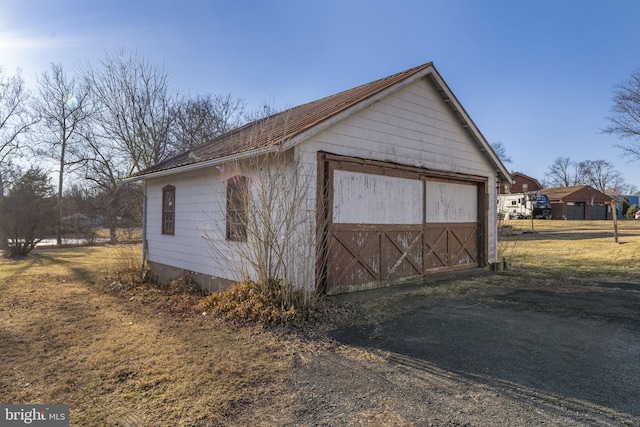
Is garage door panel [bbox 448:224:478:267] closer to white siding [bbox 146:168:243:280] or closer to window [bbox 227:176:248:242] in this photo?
window [bbox 227:176:248:242]

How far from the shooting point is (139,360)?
14.5ft

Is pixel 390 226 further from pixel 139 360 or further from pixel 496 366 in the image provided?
pixel 139 360

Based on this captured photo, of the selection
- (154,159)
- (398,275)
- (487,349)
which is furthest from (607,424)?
(154,159)

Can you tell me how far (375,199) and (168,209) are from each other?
19.0 feet

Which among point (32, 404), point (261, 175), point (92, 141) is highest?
point (92, 141)

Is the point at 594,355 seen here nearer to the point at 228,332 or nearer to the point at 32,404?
the point at 228,332

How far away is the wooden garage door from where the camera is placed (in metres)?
7.43

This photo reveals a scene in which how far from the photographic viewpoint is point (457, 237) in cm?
1064

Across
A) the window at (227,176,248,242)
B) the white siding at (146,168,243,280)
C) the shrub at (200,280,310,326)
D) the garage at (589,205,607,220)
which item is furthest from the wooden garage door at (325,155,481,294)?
the garage at (589,205,607,220)

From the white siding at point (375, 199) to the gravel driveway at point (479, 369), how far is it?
5.97 feet

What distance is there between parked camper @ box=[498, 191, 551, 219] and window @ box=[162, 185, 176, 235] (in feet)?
124

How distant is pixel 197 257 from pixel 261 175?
12.2ft

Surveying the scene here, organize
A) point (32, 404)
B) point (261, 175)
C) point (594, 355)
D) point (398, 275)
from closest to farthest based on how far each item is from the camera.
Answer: point (32, 404), point (594, 355), point (261, 175), point (398, 275)

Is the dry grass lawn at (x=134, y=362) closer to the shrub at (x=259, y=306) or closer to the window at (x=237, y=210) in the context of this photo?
the shrub at (x=259, y=306)
